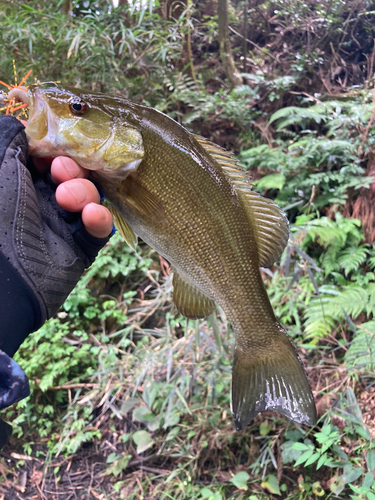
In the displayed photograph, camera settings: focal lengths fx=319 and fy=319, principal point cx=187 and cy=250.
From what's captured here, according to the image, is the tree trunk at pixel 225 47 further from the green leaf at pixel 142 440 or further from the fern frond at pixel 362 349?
the green leaf at pixel 142 440

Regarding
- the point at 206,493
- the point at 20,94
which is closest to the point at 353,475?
the point at 206,493

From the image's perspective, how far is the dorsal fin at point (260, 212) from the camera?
1.16 m

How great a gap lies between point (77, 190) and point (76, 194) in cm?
1

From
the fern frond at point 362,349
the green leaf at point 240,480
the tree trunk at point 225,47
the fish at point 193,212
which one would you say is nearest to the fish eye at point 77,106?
the fish at point 193,212

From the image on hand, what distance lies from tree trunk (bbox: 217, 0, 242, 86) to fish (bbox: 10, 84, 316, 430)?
444cm

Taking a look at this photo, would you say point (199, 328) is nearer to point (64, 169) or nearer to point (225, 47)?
point (64, 169)

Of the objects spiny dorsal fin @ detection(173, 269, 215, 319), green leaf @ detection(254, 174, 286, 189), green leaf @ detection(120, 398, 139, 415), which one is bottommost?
green leaf @ detection(120, 398, 139, 415)

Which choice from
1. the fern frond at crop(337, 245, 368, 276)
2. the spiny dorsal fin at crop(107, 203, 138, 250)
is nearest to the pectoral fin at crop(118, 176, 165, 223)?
the spiny dorsal fin at crop(107, 203, 138, 250)

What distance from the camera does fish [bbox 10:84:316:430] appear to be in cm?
102

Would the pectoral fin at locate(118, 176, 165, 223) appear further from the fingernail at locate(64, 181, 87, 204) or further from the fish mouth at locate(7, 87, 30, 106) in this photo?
the fish mouth at locate(7, 87, 30, 106)

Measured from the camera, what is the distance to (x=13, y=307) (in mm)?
948

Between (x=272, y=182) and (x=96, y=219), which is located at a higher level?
(x=96, y=219)

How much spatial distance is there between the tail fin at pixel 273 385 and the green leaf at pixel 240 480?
1062 mm

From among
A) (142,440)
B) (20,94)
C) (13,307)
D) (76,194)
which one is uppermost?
(20,94)
